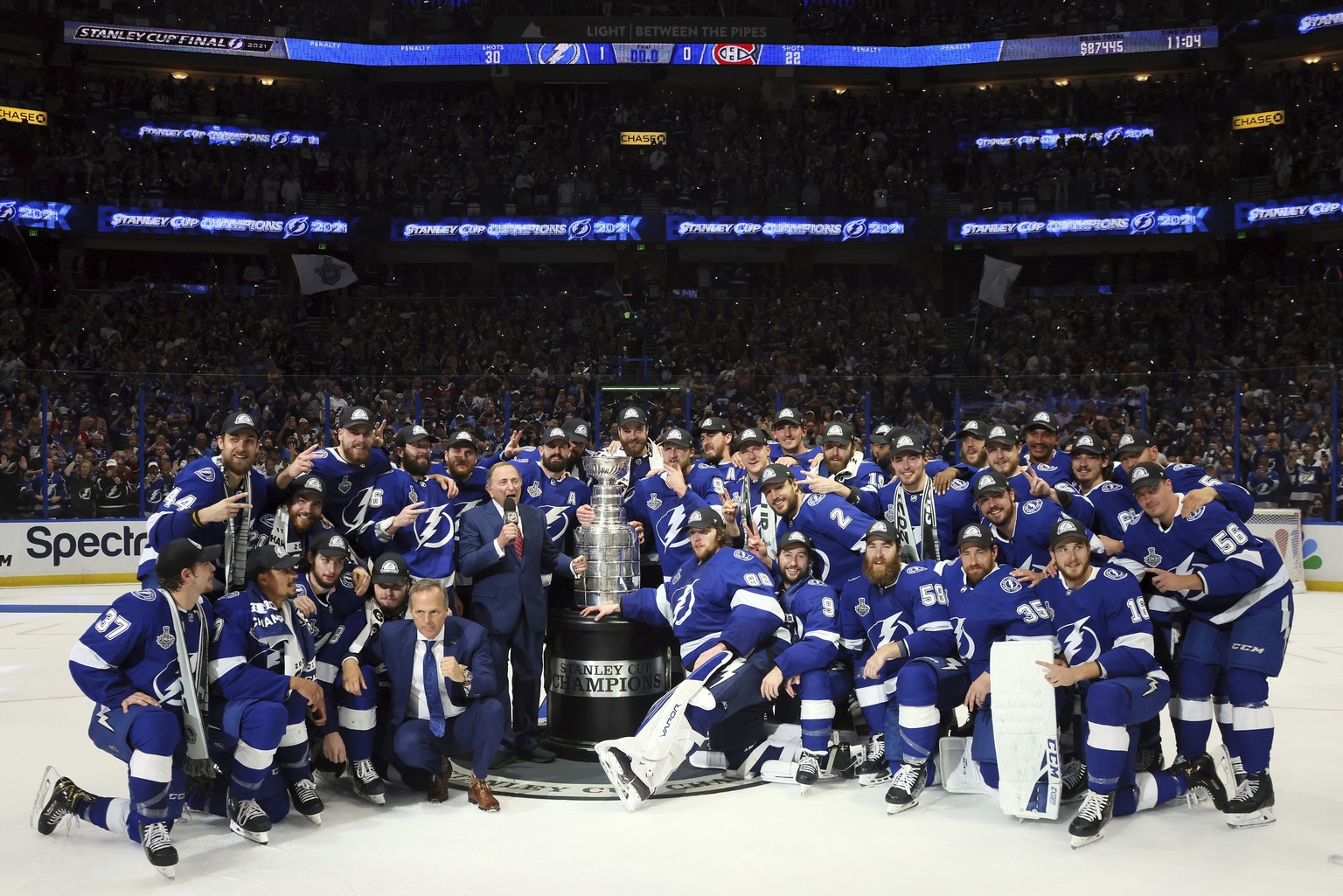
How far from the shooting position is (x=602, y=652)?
7.26 meters

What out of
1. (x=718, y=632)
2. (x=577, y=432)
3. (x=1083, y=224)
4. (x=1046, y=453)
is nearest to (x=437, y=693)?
(x=718, y=632)

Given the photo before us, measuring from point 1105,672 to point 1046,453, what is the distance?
222 cm

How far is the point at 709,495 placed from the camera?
827cm

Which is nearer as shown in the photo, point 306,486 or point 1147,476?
point 1147,476

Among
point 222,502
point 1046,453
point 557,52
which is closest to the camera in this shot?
point 222,502

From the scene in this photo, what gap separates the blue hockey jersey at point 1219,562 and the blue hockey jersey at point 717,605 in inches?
81.5

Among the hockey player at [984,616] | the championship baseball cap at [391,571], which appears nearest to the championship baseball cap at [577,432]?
the championship baseball cap at [391,571]

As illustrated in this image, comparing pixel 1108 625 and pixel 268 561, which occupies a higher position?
pixel 268 561

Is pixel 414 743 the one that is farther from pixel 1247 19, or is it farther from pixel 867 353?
pixel 1247 19

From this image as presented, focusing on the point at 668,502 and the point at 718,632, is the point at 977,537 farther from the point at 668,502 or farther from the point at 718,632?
the point at 668,502

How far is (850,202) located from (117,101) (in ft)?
57.7

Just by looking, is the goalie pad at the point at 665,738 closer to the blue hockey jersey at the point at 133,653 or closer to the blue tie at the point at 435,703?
the blue tie at the point at 435,703

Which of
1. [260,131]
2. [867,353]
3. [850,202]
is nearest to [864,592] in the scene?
[867,353]

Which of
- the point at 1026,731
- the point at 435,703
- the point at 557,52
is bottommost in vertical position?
the point at 1026,731
